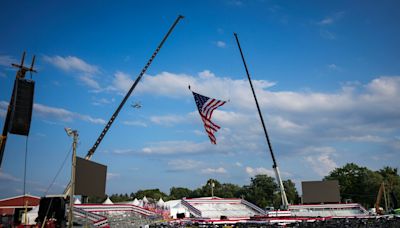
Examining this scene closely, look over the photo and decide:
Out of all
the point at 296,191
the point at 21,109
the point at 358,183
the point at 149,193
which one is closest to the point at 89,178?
the point at 21,109

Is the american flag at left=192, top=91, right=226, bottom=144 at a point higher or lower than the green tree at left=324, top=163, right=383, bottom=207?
higher

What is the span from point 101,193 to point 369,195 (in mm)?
79832

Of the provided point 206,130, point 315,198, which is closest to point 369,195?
point 315,198

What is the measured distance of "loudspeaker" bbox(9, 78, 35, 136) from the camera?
29220 millimetres

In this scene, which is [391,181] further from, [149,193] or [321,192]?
[149,193]

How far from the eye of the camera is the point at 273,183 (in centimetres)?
12369

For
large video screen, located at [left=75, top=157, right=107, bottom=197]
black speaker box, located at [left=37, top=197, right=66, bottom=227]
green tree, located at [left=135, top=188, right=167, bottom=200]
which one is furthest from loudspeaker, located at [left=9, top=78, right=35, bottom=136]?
green tree, located at [left=135, top=188, right=167, bottom=200]

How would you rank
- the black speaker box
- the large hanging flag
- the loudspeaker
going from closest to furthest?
the loudspeaker → the black speaker box → the large hanging flag

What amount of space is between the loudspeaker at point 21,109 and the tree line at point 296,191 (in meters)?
54.1

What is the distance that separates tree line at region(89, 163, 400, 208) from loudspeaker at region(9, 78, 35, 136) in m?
54.1

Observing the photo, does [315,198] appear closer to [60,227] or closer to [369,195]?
[369,195]

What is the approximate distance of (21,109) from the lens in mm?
29516

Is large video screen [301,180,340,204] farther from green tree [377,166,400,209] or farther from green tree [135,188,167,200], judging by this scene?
green tree [135,188,167,200]

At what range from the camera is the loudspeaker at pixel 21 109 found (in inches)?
1150
